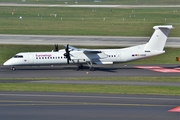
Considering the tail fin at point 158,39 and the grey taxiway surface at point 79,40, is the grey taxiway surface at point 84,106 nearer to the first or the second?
the tail fin at point 158,39

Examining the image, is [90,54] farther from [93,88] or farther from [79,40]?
[79,40]

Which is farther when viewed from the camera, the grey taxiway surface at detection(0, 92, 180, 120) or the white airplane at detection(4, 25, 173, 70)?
the white airplane at detection(4, 25, 173, 70)

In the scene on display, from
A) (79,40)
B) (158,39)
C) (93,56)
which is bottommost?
(93,56)

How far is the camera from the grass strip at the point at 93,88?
134ft

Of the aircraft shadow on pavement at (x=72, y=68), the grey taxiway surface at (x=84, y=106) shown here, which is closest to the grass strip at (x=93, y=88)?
the grey taxiway surface at (x=84, y=106)

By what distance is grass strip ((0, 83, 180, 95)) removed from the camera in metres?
40.9

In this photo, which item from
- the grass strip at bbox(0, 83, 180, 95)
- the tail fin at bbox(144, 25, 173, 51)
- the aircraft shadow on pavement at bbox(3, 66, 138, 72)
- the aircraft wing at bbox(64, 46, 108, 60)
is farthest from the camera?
the aircraft shadow on pavement at bbox(3, 66, 138, 72)

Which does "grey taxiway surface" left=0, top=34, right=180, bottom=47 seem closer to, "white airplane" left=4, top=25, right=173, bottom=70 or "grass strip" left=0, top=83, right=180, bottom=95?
"white airplane" left=4, top=25, right=173, bottom=70

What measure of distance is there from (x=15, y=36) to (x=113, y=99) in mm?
54614

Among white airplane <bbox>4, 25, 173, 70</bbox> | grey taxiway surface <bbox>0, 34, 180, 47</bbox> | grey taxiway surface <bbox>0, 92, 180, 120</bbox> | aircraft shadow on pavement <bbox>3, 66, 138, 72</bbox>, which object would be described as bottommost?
grey taxiway surface <bbox>0, 92, 180, 120</bbox>

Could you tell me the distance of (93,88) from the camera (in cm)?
4297

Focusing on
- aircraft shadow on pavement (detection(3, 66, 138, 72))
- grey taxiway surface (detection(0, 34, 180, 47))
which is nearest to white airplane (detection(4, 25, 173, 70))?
aircraft shadow on pavement (detection(3, 66, 138, 72))

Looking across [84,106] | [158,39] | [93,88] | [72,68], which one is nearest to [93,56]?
[72,68]

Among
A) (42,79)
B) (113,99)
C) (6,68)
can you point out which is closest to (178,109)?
(113,99)
